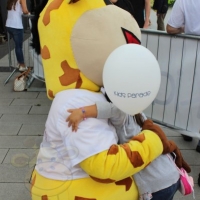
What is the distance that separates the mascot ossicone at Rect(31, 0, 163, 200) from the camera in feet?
4.91

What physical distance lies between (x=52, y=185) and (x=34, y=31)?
77cm

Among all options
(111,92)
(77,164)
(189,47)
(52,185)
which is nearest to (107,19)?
(111,92)

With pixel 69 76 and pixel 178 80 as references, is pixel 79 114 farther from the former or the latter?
pixel 178 80

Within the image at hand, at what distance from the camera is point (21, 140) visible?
3881 millimetres

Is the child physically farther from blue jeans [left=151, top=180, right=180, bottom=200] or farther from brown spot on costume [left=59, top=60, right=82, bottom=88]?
brown spot on costume [left=59, top=60, right=82, bottom=88]

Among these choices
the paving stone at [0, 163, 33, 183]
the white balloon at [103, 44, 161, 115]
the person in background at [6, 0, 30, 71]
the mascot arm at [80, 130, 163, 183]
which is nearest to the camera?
the white balloon at [103, 44, 161, 115]

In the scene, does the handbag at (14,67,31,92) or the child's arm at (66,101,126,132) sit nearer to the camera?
the child's arm at (66,101,126,132)

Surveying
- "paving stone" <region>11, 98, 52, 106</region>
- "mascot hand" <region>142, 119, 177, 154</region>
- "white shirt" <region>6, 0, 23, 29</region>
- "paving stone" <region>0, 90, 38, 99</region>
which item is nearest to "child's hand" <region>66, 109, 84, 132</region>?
"mascot hand" <region>142, 119, 177, 154</region>

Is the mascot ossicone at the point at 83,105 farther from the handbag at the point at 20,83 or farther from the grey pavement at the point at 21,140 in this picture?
the handbag at the point at 20,83

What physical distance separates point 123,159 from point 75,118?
267 mm

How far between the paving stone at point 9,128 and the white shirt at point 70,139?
2.49m

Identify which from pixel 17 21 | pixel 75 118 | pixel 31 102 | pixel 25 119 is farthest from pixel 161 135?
pixel 17 21

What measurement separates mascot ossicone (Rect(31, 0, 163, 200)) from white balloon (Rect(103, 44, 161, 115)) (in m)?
0.18

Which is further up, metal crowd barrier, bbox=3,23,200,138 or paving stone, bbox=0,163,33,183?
metal crowd barrier, bbox=3,23,200,138
